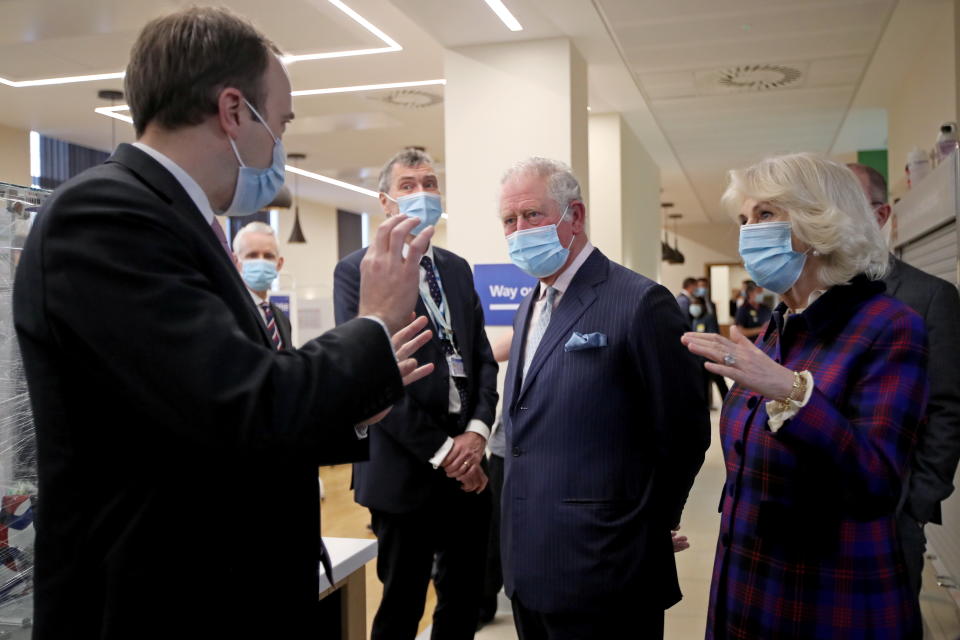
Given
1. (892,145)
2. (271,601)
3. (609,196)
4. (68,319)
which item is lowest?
(271,601)

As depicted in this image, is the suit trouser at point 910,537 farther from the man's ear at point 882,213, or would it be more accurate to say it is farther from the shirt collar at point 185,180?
the shirt collar at point 185,180

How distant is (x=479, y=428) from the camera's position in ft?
8.71

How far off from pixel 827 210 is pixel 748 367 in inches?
20.3

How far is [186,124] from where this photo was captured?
112cm

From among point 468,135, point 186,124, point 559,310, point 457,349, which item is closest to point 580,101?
point 468,135

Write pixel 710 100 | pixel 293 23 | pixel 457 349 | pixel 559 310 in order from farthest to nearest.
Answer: pixel 710 100 < pixel 293 23 < pixel 457 349 < pixel 559 310

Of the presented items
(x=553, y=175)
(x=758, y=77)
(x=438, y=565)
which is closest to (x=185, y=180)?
(x=553, y=175)

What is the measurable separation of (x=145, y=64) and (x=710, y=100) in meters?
7.05

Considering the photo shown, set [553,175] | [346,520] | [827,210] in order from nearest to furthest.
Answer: [827,210], [553,175], [346,520]

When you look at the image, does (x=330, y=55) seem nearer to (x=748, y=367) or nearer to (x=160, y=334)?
(x=748, y=367)

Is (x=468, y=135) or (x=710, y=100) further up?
(x=710, y=100)

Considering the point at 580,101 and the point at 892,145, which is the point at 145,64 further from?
the point at 892,145

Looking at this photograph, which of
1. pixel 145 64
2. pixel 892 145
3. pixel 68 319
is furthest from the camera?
pixel 892 145

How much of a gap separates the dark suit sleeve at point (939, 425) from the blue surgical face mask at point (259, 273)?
3.33 metres
